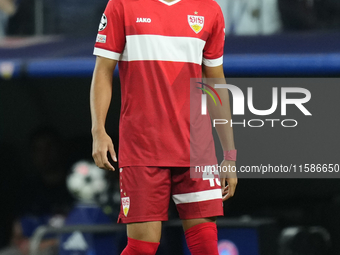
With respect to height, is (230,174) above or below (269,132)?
above

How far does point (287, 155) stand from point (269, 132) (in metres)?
0.26

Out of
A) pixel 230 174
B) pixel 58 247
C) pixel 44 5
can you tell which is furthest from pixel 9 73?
pixel 230 174

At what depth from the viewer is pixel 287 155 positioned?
4113 millimetres

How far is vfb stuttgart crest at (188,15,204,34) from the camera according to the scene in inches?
74.3

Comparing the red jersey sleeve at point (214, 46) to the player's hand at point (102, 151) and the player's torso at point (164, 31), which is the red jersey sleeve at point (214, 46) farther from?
the player's hand at point (102, 151)

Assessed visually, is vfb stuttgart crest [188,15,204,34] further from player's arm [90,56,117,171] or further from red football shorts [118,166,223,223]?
red football shorts [118,166,223,223]

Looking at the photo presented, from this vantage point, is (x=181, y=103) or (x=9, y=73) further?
(x=9, y=73)

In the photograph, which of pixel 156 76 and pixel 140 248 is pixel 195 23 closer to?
pixel 156 76

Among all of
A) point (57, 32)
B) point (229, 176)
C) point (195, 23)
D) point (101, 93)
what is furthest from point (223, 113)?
point (57, 32)

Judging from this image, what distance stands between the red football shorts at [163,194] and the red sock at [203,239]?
0.04 m

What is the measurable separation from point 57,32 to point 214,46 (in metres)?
2.58

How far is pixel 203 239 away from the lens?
6.06 ft

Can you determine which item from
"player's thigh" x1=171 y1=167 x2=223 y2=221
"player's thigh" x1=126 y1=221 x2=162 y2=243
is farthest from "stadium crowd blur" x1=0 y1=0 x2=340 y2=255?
"player's thigh" x1=126 y1=221 x2=162 y2=243

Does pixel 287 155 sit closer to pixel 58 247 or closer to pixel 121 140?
pixel 58 247
